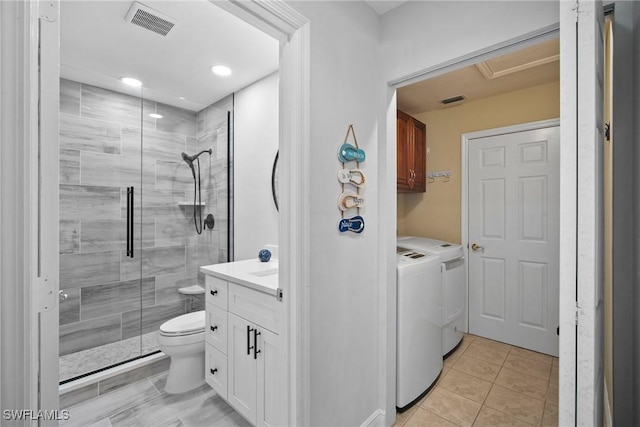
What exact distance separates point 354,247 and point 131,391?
1985 mm

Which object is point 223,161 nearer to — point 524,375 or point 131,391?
point 131,391

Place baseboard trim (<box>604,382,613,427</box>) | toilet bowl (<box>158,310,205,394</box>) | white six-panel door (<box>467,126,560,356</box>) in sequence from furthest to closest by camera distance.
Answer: white six-panel door (<box>467,126,560,356</box>), toilet bowl (<box>158,310,205,394</box>), baseboard trim (<box>604,382,613,427</box>)

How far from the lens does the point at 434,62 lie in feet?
5.19

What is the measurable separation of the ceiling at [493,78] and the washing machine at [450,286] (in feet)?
4.89

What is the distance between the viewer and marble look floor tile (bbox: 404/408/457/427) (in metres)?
1.84

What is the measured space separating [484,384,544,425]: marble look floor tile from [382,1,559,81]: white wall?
7.32 ft

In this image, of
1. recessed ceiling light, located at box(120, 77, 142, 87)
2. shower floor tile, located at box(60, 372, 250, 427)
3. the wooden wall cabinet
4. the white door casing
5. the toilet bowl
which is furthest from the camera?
the wooden wall cabinet

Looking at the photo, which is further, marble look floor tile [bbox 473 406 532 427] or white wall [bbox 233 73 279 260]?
white wall [bbox 233 73 279 260]

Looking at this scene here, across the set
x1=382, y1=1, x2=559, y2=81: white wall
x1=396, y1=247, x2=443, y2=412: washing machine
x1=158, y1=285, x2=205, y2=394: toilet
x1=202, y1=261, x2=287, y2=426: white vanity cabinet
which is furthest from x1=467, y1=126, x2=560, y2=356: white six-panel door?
x1=158, y1=285, x2=205, y2=394: toilet

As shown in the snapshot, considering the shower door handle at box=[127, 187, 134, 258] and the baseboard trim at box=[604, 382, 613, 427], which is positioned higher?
the shower door handle at box=[127, 187, 134, 258]

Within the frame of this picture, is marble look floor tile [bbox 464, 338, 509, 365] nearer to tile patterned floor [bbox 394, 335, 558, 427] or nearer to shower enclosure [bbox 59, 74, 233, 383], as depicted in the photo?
tile patterned floor [bbox 394, 335, 558, 427]

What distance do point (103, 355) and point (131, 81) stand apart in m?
2.33

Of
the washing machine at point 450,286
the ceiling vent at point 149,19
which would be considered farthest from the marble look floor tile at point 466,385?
the ceiling vent at point 149,19

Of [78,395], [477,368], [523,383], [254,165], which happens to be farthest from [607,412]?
[78,395]
